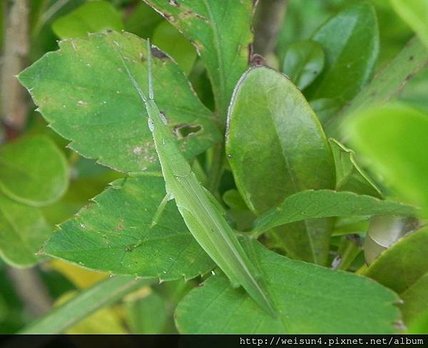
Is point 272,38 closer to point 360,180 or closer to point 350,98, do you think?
point 350,98

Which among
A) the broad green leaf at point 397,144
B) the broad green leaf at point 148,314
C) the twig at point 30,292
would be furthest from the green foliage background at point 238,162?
the twig at point 30,292

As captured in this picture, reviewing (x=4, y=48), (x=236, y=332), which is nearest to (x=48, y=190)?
(x=4, y=48)

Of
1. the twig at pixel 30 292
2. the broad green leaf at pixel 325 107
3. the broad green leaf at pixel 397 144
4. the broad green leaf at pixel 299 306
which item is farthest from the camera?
the twig at pixel 30 292

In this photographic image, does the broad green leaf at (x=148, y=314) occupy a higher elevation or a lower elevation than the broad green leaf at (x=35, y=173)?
lower

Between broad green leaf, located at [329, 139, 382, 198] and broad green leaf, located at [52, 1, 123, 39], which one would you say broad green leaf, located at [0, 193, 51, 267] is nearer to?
broad green leaf, located at [52, 1, 123, 39]

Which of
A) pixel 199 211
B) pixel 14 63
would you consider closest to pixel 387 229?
pixel 199 211

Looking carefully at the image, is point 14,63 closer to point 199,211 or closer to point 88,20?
point 88,20

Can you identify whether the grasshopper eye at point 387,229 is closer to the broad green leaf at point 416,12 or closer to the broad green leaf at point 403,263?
the broad green leaf at point 403,263
